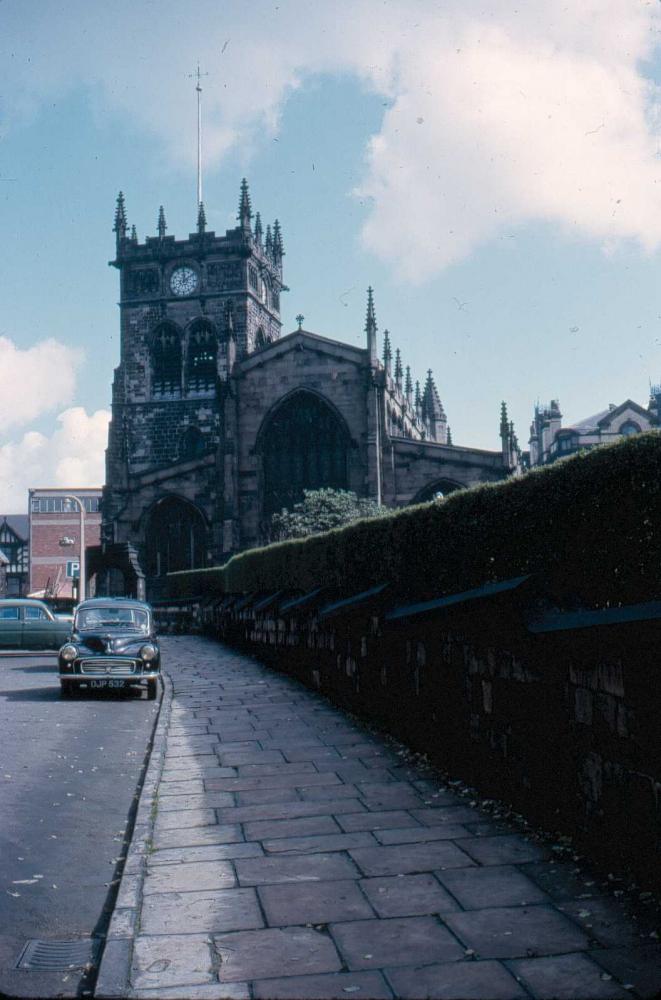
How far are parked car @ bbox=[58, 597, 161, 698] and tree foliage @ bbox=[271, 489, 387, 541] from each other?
23.4 metres

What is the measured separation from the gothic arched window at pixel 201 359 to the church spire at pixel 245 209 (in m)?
6.62

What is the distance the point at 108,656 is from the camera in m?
16.2

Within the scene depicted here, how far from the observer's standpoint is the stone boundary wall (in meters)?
5.25

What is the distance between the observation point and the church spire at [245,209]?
5891 centimetres

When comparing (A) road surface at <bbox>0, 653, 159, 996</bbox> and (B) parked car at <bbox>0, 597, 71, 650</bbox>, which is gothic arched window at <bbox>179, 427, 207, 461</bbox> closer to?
(B) parked car at <bbox>0, 597, 71, 650</bbox>

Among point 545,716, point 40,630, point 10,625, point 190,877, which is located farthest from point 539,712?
point 10,625

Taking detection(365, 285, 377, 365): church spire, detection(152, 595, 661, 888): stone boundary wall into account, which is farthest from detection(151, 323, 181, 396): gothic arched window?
detection(152, 595, 661, 888): stone boundary wall

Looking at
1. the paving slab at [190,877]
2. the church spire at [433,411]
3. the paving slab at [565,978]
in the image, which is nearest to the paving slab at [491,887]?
the paving slab at [565,978]

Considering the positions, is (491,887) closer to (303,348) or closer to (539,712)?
(539,712)

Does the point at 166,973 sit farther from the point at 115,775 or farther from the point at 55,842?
the point at 115,775

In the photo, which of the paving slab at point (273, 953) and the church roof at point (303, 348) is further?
the church roof at point (303, 348)

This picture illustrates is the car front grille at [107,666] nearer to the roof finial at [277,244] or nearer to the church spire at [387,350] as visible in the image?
the church spire at [387,350]

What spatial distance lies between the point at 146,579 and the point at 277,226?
32519 millimetres

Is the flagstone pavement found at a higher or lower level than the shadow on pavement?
lower
